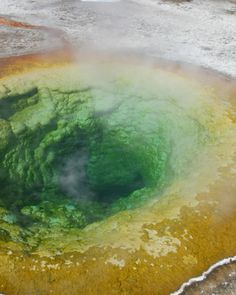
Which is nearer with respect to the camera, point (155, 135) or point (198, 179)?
point (198, 179)

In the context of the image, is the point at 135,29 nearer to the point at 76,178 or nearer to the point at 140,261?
the point at 76,178

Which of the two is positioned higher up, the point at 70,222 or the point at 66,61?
the point at 66,61

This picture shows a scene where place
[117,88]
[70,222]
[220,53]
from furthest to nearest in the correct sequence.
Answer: [220,53], [117,88], [70,222]

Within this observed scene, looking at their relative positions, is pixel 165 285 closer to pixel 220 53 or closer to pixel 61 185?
pixel 61 185

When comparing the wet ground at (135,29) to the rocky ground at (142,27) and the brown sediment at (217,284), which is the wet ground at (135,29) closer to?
the rocky ground at (142,27)

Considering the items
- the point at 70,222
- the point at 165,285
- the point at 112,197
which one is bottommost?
the point at 112,197

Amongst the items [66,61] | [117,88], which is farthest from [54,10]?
[117,88]

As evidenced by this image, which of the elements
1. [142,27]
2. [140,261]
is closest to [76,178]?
[140,261]

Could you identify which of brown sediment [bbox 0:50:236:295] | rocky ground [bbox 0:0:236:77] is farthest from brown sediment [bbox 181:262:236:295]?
rocky ground [bbox 0:0:236:77]
